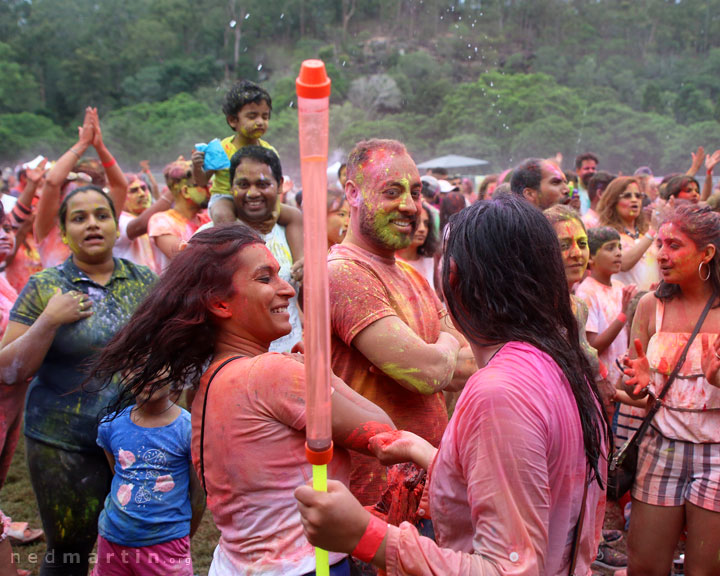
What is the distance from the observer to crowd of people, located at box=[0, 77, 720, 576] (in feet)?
4.66

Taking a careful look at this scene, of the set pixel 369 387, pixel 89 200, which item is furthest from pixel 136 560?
pixel 89 200

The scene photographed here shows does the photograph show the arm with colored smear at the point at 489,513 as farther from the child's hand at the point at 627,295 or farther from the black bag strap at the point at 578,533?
the child's hand at the point at 627,295

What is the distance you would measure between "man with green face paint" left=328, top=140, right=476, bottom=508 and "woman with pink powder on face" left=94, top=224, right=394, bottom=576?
0.36m

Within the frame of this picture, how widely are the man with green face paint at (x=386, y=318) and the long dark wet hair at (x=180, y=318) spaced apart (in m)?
0.49

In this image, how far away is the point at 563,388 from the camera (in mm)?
1484

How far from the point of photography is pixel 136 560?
281cm

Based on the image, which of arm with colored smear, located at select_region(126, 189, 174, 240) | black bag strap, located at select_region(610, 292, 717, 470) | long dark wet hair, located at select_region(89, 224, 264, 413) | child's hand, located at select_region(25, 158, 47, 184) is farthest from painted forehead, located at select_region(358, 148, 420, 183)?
child's hand, located at select_region(25, 158, 47, 184)

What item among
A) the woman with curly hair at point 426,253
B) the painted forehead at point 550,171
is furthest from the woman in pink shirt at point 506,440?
the woman with curly hair at point 426,253

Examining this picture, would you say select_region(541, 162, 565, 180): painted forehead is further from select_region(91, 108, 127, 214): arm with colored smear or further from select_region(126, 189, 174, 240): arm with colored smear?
select_region(126, 189, 174, 240): arm with colored smear

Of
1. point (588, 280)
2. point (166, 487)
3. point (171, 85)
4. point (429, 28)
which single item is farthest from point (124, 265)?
point (429, 28)

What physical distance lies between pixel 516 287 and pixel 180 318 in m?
1.04

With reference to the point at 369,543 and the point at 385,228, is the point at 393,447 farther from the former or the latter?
the point at 385,228

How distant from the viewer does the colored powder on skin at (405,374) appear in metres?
2.30

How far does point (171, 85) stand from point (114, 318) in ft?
152
